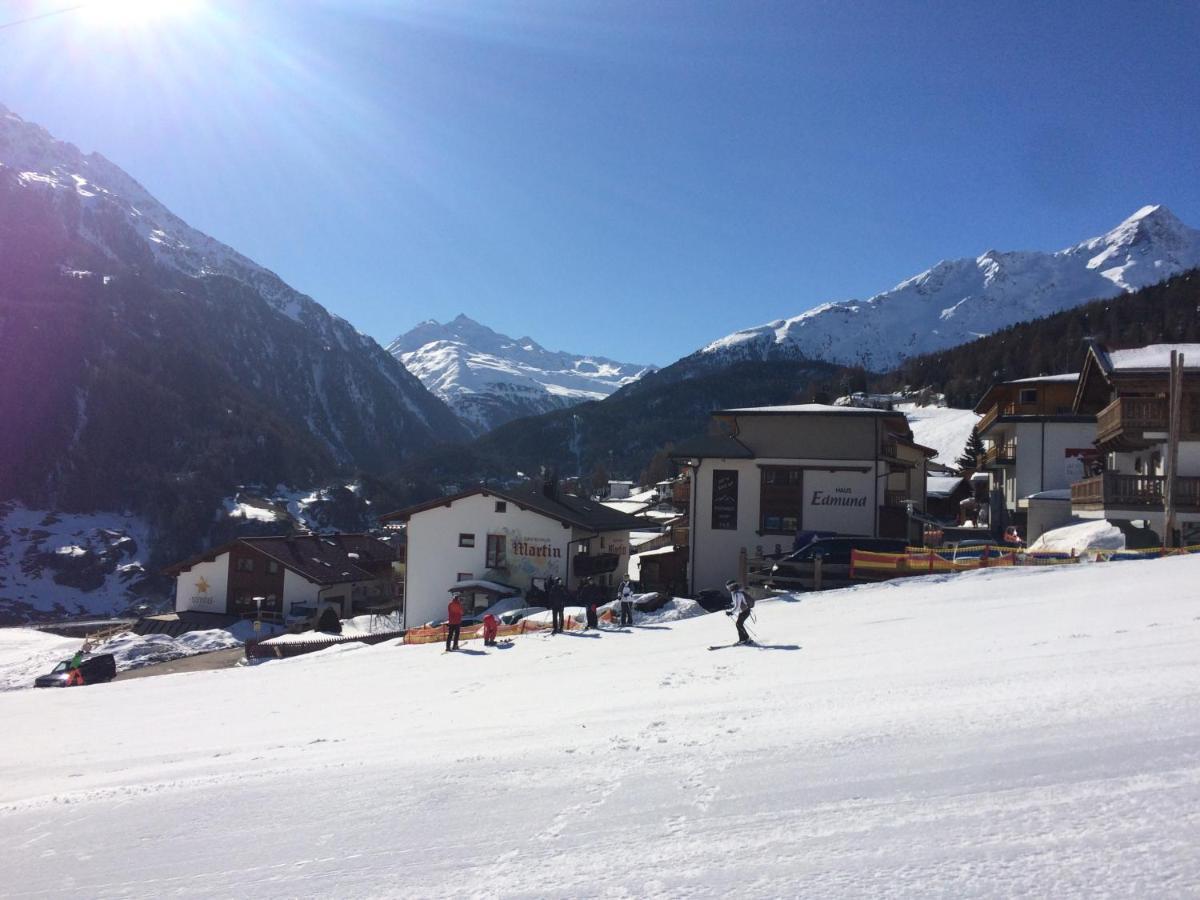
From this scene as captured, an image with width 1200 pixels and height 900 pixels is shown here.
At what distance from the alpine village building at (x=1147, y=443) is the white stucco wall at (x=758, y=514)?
8.52 m

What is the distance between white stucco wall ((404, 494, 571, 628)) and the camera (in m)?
40.3

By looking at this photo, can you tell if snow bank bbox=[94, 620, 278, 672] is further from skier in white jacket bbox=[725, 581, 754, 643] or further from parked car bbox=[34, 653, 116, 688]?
skier in white jacket bbox=[725, 581, 754, 643]

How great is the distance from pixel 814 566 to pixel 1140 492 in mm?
10441

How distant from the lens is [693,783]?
237 inches

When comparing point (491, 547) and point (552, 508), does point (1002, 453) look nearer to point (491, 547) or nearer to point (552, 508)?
point (552, 508)

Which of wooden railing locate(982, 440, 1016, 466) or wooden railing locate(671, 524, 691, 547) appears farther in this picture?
wooden railing locate(982, 440, 1016, 466)

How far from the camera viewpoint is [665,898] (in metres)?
4.23

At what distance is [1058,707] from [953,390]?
462ft

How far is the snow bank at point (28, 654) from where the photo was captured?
109ft

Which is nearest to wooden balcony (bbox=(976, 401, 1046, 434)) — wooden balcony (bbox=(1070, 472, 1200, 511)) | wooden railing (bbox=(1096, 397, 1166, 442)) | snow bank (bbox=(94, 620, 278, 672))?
wooden balcony (bbox=(1070, 472, 1200, 511))

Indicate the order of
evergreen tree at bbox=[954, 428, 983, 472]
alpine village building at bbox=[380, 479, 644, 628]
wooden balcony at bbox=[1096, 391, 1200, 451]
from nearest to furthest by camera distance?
wooden balcony at bbox=[1096, 391, 1200, 451] → alpine village building at bbox=[380, 479, 644, 628] → evergreen tree at bbox=[954, 428, 983, 472]

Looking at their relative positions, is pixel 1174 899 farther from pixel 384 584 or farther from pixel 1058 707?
pixel 384 584

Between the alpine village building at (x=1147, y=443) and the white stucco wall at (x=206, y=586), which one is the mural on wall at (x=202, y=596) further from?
the alpine village building at (x=1147, y=443)

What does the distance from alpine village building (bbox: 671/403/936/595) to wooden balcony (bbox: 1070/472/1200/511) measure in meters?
10.1
